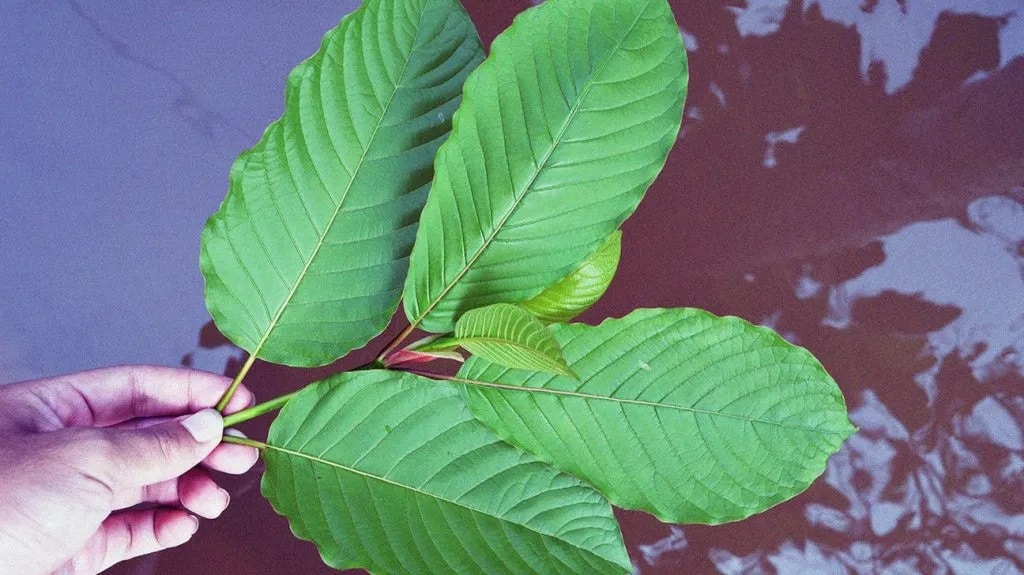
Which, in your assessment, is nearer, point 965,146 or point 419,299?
point 419,299

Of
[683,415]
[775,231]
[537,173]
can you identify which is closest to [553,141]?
[537,173]

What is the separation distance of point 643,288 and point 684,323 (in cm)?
53

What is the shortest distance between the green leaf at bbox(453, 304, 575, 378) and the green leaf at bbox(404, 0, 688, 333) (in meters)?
0.07

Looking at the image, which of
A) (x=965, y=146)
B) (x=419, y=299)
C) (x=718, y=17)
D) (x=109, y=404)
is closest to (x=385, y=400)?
(x=419, y=299)

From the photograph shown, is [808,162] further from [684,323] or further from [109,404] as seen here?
[109,404]

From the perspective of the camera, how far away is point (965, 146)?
1.29 metres

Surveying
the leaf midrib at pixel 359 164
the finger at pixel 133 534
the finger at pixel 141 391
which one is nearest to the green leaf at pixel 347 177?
the leaf midrib at pixel 359 164

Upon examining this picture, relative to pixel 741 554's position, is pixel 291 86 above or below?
above

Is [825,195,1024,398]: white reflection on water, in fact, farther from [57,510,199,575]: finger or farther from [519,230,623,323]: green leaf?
[57,510,199,575]: finger

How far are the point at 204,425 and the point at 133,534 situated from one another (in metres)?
0.37

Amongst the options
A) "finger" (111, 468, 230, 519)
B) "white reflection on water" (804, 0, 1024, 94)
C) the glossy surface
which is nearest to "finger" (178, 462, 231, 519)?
"finger" (111, 468, 230, 519)

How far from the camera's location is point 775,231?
1.30 m

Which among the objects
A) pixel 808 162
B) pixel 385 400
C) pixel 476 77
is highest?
pixel 476 77

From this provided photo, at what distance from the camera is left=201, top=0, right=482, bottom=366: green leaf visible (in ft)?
2.68
